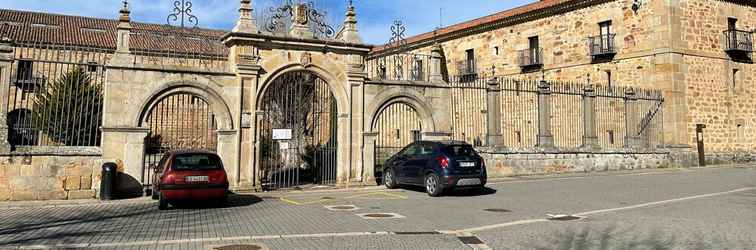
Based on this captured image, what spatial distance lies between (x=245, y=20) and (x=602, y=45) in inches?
812

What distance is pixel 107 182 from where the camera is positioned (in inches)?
478

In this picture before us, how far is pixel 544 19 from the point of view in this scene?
3084 cm

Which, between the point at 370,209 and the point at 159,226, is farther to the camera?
the point at 370,209

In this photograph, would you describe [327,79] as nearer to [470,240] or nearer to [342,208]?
[342,208]

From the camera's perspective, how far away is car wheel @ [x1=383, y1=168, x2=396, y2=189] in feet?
49.7

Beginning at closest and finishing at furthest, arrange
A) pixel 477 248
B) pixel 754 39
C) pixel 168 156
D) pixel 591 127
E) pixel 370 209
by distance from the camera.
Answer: pixel 477 248 → pixel 370 209 → pixel 168 156 → pixel 591 127 → pixel 754 39

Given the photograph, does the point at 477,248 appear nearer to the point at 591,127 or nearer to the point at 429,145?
the point at 429,145

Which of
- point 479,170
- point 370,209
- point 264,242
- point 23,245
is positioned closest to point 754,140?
point 479,170

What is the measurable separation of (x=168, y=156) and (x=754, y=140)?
30.0m

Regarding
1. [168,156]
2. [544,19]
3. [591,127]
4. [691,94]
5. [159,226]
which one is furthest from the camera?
[544,19]

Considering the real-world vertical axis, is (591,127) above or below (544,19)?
below

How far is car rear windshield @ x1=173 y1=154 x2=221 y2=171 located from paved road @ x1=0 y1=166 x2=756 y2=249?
907mm

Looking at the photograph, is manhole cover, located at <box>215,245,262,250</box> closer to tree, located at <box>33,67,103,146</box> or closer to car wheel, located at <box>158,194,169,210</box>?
car wheel, located at <box>158,194,169,210</box>

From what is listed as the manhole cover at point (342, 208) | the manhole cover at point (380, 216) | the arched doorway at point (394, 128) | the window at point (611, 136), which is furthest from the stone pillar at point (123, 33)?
the window at point (611, 136)
